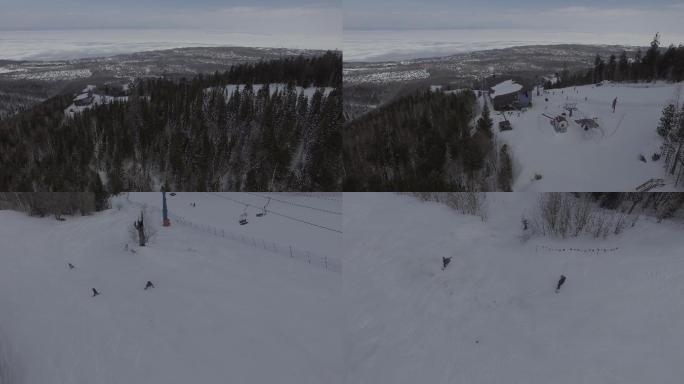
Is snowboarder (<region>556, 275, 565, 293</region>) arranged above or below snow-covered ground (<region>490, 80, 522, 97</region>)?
below

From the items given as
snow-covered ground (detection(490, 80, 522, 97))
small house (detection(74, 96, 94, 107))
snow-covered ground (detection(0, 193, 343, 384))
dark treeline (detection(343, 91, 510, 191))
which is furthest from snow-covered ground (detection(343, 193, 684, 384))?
small house (detection(74, 96, 94, 107))

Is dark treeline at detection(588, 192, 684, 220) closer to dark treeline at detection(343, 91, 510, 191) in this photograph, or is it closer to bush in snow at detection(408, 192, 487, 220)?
bush in snow at detection(408, 192, 487, 220)

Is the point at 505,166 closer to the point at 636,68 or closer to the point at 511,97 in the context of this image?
the point at 511,97

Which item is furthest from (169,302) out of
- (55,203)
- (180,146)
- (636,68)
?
(636,68)

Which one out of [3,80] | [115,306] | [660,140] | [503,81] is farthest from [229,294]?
[3,80]

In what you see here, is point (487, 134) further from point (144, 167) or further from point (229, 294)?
point (144, 167)

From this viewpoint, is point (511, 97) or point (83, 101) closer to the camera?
point (511, 97)
